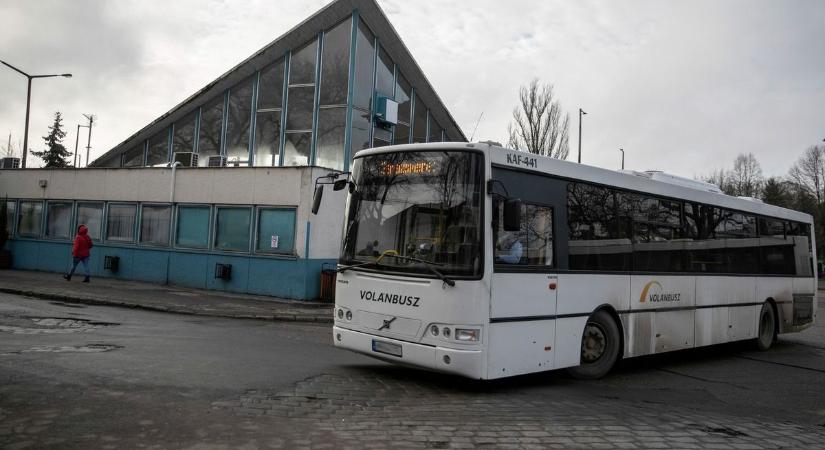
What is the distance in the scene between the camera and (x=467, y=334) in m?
7.23

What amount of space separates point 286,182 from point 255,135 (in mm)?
6361

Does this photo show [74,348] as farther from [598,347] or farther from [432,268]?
[598,347]

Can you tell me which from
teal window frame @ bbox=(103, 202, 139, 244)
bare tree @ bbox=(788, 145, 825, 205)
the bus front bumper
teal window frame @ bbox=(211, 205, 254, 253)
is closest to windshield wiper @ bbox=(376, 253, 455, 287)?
the bus front bumper

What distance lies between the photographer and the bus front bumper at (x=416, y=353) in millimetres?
7199

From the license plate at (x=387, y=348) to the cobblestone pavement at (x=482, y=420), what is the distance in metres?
0.39

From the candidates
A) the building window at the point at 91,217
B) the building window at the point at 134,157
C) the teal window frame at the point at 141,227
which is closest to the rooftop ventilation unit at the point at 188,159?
the teal window frame at the point at 141,227

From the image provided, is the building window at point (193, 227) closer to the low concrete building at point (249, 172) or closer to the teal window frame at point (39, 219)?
the low concrete building at point (249, 172)

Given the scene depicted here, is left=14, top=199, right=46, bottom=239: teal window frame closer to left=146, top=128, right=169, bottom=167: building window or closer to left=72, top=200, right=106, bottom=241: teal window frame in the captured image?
left=72, top=200, right=106, bottom=241: teal window frame

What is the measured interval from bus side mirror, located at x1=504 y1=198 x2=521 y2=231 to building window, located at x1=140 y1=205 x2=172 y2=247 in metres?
17.0

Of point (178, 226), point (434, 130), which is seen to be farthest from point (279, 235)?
point (434, 130)

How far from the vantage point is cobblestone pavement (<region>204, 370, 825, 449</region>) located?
555cm

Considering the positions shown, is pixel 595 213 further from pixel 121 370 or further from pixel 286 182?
pixel 286 182

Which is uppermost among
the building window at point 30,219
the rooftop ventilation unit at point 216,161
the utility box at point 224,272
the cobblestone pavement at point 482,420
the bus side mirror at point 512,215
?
the rooftop ventilation unit at point 216,161

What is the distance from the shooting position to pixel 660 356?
40.8ft
